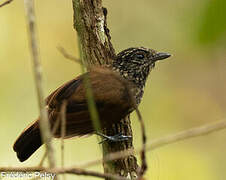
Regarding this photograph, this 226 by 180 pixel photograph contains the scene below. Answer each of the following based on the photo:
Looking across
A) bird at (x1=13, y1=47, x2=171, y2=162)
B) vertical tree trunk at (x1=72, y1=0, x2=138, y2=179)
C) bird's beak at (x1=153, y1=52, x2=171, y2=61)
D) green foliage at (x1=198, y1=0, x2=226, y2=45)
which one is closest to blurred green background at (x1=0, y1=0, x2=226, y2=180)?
bird's beak at (x1=153, y1=52, x2=171, y2=61)

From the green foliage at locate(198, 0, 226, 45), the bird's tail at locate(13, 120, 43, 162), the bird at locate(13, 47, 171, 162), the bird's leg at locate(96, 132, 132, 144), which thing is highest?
the green foliage at locate(198, 0, 226, 45)

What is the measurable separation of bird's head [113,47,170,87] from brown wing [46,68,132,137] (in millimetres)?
610

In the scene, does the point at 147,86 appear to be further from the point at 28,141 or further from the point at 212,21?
the point at 212,21

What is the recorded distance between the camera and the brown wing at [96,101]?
3.63m

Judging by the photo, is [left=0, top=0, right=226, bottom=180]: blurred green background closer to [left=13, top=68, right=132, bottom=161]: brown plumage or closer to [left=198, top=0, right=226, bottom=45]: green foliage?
[left=13, top=68, right=132, bottom=161]: brown plumage

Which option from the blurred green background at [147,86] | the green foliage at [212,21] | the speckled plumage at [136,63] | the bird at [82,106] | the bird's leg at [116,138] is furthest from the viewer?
the blurred green background at [147,86]

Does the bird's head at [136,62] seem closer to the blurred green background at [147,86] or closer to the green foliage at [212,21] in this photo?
the blurred green background at [147,86]

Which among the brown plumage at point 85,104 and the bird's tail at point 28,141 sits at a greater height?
the brown plumage at point 85,104

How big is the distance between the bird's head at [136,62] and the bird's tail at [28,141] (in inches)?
35.9

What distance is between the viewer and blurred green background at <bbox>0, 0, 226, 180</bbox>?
18.2 ft

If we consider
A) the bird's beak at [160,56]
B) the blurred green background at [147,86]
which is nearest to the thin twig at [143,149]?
the bird's beak at [160,56]

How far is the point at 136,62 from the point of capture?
4379 mm

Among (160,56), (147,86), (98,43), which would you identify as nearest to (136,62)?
(160,56)

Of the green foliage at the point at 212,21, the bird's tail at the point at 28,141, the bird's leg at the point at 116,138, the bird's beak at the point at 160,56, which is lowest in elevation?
the bird's leg at the point at 116,138
